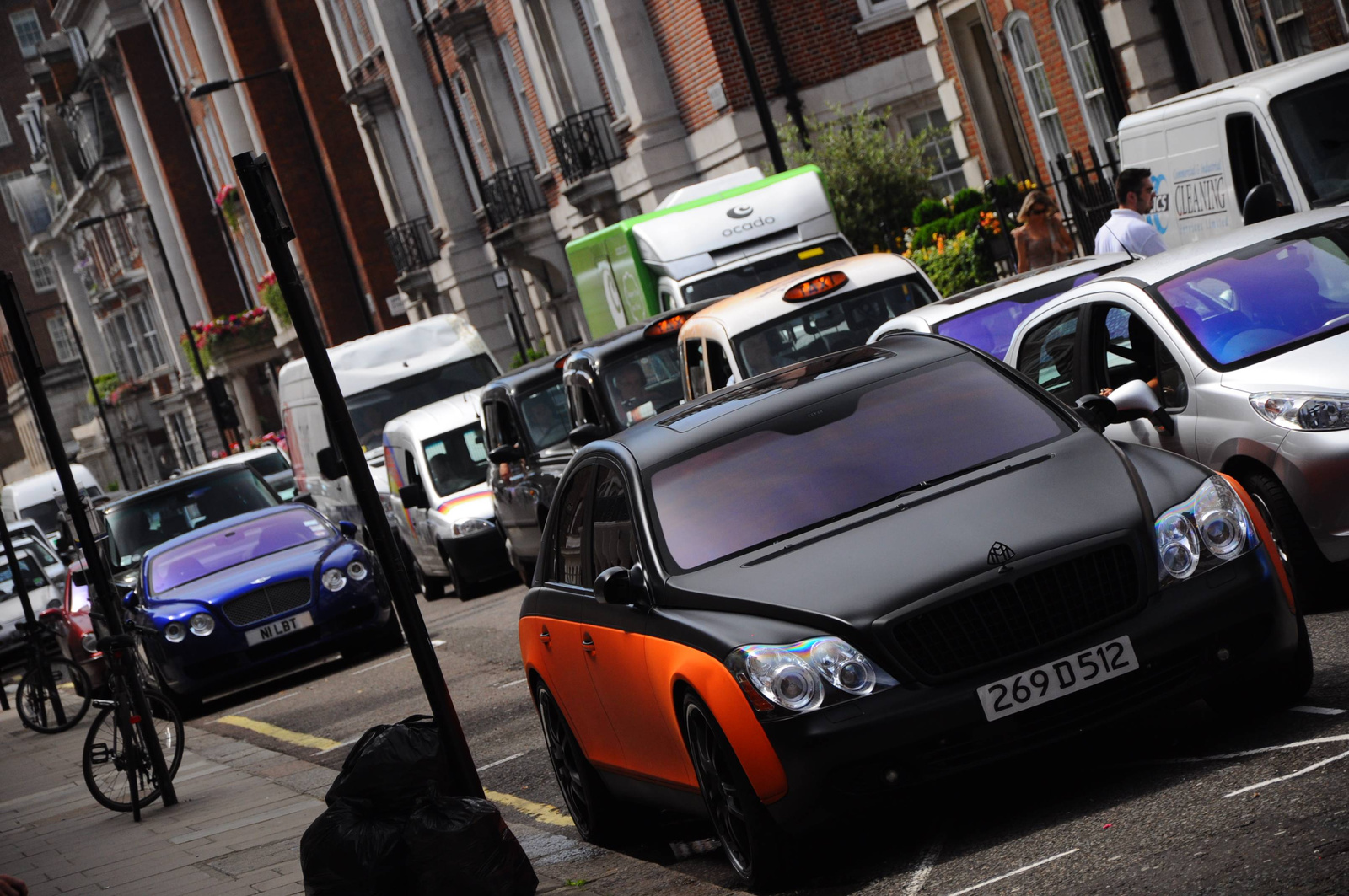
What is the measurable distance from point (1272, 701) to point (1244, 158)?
8380mm

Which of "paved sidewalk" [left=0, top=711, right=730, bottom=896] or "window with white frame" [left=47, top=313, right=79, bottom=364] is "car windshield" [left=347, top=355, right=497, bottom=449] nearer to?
"paved sidewalk" [left=0, top=711, right=730, bottom=896]

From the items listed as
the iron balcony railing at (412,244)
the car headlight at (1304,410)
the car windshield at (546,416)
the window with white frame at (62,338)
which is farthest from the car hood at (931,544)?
the window with white frame at (62,338)

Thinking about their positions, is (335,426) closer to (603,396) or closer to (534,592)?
(534,592)

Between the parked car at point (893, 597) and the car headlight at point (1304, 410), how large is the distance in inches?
46.8

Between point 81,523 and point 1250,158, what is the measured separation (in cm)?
862

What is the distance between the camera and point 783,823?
5.79 metres

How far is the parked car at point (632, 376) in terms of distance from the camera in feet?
49.2

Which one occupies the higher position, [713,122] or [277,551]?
[713,122]

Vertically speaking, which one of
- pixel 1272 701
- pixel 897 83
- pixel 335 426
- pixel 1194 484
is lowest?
pixel 1272 701

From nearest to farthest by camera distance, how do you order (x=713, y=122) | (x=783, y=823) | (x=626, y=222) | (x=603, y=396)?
(x=783, y=823) < (x=603, y=396) < (x=626, y=222) < (x=713, y=122)

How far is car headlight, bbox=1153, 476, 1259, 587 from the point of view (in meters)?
5.97

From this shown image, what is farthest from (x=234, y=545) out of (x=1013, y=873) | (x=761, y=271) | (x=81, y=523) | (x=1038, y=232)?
(x=1013, y=873)

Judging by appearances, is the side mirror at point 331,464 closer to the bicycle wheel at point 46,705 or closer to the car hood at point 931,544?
the bicycle wheel at point 46,705

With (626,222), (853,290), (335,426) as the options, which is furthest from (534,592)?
(626,222)
